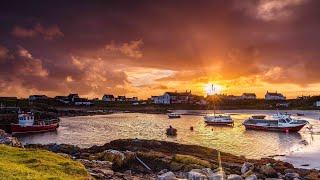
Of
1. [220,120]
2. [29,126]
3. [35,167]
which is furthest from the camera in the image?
[220,120]

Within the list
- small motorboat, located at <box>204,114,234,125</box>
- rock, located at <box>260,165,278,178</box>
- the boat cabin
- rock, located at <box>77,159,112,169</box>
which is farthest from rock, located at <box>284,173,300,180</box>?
small motorboat, located at <box>204,114,234,125</box>

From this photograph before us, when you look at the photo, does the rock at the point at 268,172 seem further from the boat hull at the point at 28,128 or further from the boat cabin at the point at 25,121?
the boat cabin at the point at 25,121

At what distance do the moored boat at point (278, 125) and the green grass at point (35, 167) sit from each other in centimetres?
Answer: 7519

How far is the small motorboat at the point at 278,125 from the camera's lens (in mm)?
91188

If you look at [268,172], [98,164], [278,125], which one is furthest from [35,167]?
[278,125]

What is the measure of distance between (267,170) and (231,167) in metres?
3.28

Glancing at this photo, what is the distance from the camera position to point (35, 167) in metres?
21.1

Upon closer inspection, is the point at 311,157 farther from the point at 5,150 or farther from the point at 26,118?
the point at 26,118

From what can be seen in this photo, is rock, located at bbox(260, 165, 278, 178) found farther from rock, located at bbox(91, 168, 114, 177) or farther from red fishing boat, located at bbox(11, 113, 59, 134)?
red fishing boat, located at bbox(11, 113, 59, 134)

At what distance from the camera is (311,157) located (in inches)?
2039

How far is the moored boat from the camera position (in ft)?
299

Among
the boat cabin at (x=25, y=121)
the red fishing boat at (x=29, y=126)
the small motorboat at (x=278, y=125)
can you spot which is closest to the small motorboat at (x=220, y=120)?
the small motorboat at (x=278, y=125)

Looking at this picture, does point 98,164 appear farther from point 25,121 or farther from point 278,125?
point 25,121

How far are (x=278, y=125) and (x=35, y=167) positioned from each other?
260 ft
